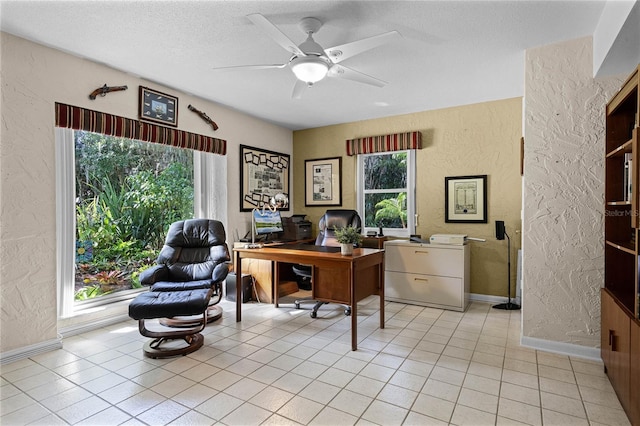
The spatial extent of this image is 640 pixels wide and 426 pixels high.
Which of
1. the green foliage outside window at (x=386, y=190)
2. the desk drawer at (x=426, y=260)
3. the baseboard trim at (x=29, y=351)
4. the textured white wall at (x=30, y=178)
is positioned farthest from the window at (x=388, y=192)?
the baseboard trim at (x=29, y=351)

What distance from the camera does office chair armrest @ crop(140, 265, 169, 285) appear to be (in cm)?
311

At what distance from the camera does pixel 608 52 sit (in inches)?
88.9

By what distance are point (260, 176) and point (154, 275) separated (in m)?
2.33

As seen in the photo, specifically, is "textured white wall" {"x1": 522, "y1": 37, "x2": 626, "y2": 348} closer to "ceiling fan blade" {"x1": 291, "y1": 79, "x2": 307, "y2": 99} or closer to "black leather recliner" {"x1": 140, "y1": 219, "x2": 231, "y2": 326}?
"ceiling fan blade" {"x1": 291, "y1": 79, "x2": 307, "y2": 99}

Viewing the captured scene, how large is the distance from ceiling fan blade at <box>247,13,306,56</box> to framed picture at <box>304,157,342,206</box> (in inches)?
123

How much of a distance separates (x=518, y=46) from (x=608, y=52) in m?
0.69

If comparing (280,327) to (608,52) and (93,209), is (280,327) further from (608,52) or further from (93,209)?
(608,52)

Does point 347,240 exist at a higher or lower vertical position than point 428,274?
higher

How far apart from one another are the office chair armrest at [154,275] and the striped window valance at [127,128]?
1326 millimetres

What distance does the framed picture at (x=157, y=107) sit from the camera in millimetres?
3545

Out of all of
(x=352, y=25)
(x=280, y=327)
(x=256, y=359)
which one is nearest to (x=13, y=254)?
(x=256, y=359)

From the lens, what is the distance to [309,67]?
93.2 inches

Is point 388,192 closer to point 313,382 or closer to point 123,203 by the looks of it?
point 313,382

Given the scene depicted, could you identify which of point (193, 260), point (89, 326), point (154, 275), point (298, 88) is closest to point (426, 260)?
point (298, 88)
